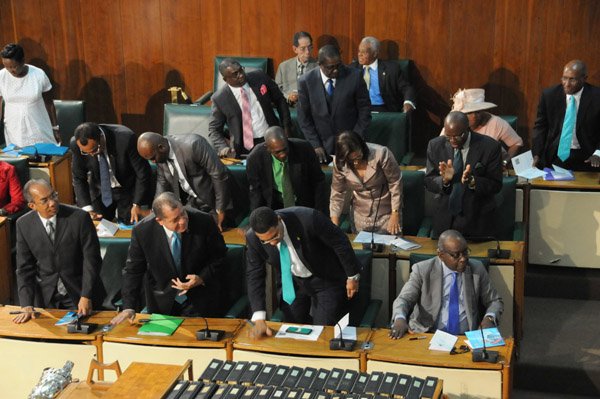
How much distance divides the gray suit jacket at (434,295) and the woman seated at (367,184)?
711mm

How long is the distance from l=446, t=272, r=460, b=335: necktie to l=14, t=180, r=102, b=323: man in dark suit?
77.7 inches

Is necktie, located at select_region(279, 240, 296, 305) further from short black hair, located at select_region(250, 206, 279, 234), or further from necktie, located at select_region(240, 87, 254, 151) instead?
necktie, located at select_region(240, 87, 254, 151)

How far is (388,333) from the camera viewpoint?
5.11 m

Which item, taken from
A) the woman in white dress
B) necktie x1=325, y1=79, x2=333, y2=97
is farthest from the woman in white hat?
the woman in white dress

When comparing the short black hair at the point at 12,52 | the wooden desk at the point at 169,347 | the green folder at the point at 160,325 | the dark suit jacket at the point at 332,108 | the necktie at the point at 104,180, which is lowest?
the wooden desk at the point at 169,347

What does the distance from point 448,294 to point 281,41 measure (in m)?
4.08

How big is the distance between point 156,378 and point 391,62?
471 centimetres

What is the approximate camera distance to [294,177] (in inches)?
250

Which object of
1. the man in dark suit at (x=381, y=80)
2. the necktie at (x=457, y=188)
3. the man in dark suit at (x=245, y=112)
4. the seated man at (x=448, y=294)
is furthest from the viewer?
the man in dark suit at (x=381, y=80)

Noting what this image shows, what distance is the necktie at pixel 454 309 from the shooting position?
5.38 m

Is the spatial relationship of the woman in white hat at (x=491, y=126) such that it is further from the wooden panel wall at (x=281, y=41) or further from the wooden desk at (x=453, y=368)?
the wooden desk at (x=453, y=368)

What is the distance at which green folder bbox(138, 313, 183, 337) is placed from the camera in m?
5.17

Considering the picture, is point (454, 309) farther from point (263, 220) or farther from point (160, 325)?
point (160, 325)

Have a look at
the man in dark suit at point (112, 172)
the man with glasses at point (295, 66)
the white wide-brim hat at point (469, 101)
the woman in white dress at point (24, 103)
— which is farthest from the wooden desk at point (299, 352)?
the woman in white dress at point (24, 103)
